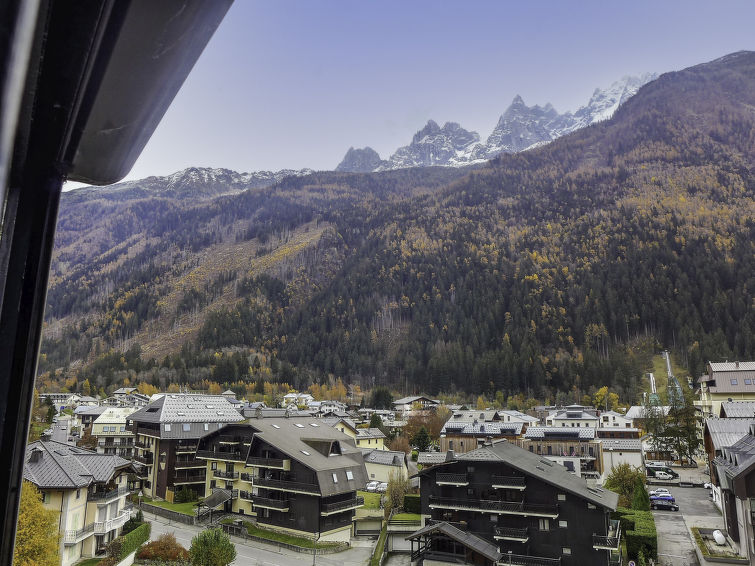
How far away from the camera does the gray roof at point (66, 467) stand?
71.8 ft

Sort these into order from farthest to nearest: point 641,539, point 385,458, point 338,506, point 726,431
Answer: point 385,458 → point 726,431 → point 338,506 → point 641,539

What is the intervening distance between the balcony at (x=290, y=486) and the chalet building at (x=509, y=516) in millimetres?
6482

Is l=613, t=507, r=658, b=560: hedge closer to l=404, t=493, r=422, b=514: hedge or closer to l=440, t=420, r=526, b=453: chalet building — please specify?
l=404, t=493, r=422, b=514: hedge

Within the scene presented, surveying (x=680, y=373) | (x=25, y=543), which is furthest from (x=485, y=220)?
(x=25, y=543)

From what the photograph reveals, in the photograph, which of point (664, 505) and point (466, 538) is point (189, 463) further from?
point (664, 505)

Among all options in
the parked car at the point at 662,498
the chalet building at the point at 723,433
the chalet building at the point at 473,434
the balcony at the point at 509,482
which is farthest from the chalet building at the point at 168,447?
the chalet building at the point at 723,433

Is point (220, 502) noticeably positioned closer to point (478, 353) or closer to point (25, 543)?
point (25, 543)

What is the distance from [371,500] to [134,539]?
1856 centimetres

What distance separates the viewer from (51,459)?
23234 mm

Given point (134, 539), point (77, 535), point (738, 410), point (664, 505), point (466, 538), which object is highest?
point (738, 410)

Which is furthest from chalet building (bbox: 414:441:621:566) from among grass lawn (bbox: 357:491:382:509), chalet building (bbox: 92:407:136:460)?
chalet building (bbox: 92:407:136:460)

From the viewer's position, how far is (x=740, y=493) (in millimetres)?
23062

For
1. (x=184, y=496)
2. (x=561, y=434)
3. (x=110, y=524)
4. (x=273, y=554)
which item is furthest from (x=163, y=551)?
(x=561, y=434)

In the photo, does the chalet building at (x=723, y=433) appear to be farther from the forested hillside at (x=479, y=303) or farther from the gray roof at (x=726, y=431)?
the forested hillside at (x=479, y=303)
